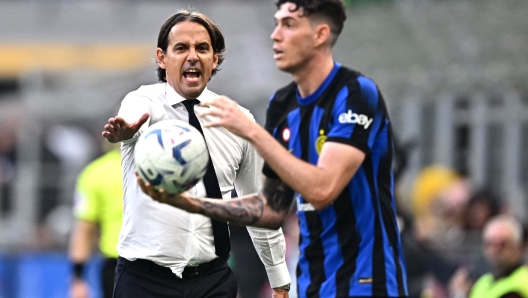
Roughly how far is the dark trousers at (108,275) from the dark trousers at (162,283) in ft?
9.87

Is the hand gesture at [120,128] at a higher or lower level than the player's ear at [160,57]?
lower

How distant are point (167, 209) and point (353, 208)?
4.79 feet

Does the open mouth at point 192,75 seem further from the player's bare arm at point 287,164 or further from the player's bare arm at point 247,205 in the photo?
the player's bare arm at point 287,164

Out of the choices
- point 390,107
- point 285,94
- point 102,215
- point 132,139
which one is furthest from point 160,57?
point 390,107

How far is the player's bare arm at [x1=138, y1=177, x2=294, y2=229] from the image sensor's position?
531cm

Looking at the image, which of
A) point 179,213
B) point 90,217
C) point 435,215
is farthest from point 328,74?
point 435,215

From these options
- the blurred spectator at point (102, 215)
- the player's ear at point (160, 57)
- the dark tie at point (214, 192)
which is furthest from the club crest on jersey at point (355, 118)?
the blurred spectator at point (102, 215)

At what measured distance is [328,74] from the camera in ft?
18.2

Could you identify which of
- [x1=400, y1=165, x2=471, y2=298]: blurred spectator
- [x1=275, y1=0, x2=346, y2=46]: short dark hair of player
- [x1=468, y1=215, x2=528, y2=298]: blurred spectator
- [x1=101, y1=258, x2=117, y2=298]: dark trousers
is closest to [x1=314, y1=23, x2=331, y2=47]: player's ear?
[x1=275, y1=0, x2=346, y2=46]: short dark hair of player

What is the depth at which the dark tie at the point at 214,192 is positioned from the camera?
648 cm

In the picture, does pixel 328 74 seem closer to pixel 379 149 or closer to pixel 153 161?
pixel 379 149

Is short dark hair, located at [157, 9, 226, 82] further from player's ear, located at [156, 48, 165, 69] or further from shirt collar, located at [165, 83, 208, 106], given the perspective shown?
shirt collar, located at [165, 83, 208, 106]

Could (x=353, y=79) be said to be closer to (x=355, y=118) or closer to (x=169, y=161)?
(x=355, y=118)

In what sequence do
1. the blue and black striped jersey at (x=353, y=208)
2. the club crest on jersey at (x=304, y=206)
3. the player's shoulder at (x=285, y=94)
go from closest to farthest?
the blue and black striped jersey at (x=353, y=208) < the club crest on jersey at (x=304, y=206) < the player's shoulder at (x=285, y=94)
